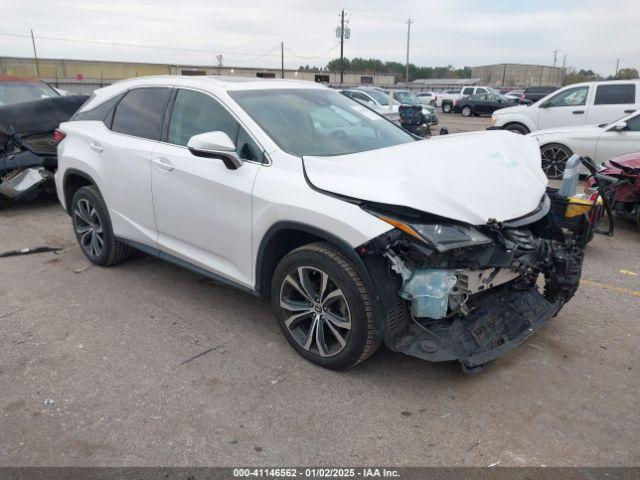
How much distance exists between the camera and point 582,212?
13.1 ft

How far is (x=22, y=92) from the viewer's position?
404 inches

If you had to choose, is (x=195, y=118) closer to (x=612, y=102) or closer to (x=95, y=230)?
(x=95, y=230)

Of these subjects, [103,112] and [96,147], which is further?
[103,112]

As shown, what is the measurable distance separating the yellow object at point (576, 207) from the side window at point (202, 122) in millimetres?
2431

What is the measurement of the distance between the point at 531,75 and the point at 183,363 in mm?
97225

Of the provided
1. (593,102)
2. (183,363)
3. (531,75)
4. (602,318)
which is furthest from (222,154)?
(531,75)

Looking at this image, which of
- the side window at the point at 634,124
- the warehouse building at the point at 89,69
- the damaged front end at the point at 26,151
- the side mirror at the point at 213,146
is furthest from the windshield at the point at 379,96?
the warehouse building at the point at 89,69

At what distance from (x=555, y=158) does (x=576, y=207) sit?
5988 millimetres

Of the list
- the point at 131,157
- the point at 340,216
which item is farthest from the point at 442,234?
the point at 131,157

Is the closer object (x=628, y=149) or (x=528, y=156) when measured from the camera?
(x=528, y=156)

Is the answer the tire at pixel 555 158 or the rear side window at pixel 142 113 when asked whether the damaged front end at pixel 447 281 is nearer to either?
the rear side window at pixel 142 113

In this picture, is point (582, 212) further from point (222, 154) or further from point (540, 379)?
point (222, 154)

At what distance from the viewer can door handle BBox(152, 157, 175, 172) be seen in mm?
4035

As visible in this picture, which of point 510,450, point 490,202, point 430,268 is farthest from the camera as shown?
point 490,202
